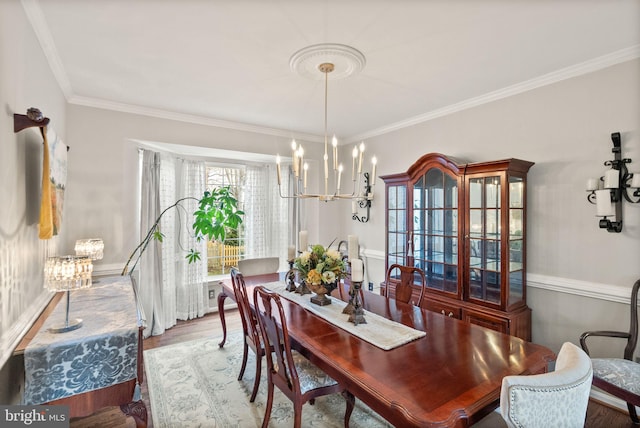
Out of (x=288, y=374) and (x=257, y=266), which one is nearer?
(x=288, y=374)

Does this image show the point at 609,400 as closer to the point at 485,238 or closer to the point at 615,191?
the point at 485,238

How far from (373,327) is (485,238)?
5.12ft

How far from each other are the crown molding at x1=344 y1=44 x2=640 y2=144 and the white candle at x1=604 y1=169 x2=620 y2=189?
0.85 m

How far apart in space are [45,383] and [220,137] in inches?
125

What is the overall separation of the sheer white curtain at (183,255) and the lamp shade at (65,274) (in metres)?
2.59

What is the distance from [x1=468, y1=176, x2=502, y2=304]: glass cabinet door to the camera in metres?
2.74

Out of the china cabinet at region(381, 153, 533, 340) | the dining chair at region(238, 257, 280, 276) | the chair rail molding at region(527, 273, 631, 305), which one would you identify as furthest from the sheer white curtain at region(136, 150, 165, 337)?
the chair rail molding at region(527, 273, 631, 305)

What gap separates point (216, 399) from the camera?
8.04 ft

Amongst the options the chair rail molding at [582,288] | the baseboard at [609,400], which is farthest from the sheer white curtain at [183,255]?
the baseboard at [609,400]

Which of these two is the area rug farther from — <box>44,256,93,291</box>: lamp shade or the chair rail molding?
the chair rail molding

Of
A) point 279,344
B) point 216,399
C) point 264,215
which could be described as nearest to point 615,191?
point 279,344

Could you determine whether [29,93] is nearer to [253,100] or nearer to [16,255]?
[16,255]

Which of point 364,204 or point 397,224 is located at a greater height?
point 364,204

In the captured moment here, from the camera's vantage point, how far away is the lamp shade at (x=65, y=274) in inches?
62.8
